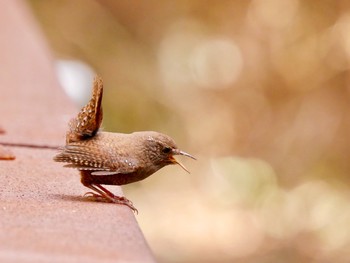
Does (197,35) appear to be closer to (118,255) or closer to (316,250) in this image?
(316,250)

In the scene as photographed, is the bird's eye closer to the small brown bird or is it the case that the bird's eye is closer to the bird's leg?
the small brown bird

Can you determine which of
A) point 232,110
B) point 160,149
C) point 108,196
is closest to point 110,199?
point 108,196

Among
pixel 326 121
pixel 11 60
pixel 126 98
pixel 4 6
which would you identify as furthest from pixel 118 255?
pixel 126 98

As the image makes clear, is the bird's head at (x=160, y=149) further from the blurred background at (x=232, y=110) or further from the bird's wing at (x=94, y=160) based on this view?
the blurred background at (x=232, y=110)

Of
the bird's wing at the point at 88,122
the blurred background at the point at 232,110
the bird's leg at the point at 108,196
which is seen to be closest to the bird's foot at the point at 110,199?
the bird's leg at the point at 108,196

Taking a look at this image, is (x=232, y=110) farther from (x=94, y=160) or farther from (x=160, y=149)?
(x=94, y=160)

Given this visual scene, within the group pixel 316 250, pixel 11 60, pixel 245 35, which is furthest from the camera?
pixel 245 35

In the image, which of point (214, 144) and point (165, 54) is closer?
point (214, 144)

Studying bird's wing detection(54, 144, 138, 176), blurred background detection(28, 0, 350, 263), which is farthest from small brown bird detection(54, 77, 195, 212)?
blurred background detection(28, 0, 350, 263)
